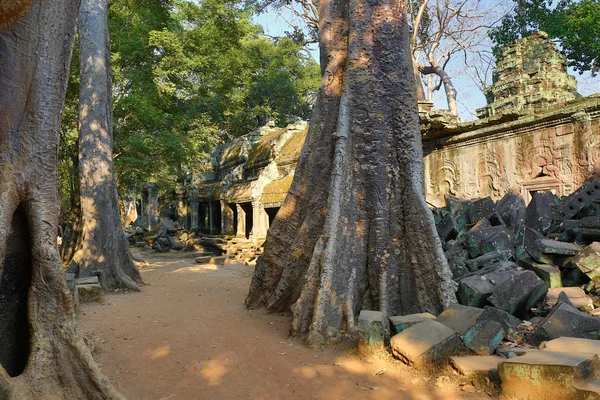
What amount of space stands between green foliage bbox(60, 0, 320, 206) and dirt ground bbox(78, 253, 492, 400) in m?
7.73

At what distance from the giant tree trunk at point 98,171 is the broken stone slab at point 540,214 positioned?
7225mm

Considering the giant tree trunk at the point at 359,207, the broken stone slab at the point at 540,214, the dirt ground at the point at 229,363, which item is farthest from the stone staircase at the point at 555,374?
the broken stone slab at the point at 540,214

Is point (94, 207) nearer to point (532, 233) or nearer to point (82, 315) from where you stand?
point (82, 315)

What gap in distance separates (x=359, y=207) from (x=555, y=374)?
2.64 metres

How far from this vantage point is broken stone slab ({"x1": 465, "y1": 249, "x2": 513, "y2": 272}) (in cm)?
502

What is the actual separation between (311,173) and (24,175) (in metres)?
3.42

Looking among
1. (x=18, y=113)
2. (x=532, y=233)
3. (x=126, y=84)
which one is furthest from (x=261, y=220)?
(x=18, y=113)

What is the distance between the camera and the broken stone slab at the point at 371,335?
11.1 ft

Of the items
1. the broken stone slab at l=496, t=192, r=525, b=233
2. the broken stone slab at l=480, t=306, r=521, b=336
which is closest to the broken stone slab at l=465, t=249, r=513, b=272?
the broken stone slab at l=496, t=192, r=525, b=233

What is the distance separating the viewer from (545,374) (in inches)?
93.6

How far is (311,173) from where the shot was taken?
529cm

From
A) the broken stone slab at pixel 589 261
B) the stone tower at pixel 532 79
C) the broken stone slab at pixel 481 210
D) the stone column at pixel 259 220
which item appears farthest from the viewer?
the stone column at pixel 259 220

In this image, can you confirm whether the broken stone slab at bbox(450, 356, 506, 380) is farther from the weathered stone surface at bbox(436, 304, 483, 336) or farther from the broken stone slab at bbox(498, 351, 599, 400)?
the weathered stone surface at bbox(436, 304, 483, 336)

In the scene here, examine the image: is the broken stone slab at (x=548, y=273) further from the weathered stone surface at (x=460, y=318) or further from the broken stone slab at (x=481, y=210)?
the broken stone slab at (x=481, y=210)
